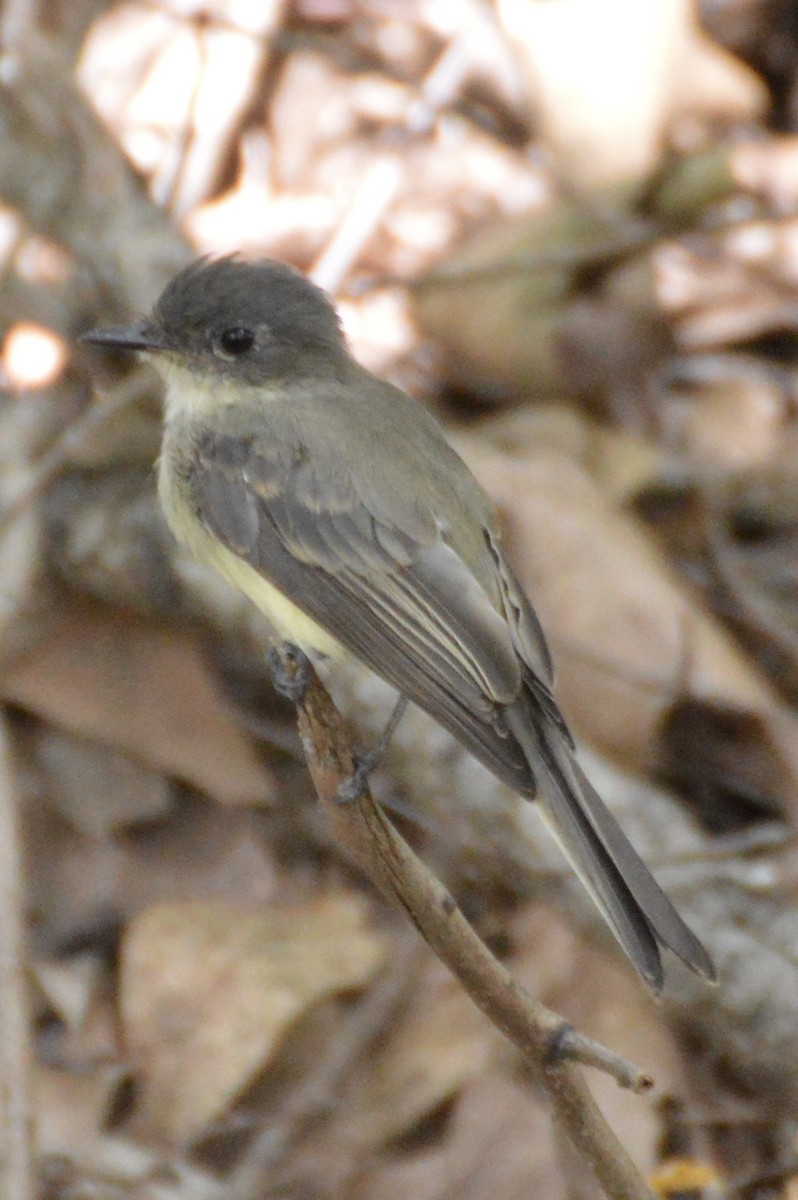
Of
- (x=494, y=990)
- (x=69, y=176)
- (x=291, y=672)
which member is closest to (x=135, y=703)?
(x=69, y=176)

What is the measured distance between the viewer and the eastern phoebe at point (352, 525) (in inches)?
97.7

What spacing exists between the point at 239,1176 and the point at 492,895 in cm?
87

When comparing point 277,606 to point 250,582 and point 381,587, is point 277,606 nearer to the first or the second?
point 250,582

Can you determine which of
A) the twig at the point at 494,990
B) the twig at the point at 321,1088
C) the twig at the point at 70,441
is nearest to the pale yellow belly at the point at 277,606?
the twig at the point at 494,990

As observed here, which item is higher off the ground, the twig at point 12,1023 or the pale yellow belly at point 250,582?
the pale yellow belly at point 250,582

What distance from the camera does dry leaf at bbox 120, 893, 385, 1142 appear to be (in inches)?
135

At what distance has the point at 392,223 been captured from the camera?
5.27 metres

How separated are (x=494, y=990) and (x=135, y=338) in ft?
5.15

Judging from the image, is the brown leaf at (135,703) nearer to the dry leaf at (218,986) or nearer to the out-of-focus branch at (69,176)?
the dry leaf at (218,986)

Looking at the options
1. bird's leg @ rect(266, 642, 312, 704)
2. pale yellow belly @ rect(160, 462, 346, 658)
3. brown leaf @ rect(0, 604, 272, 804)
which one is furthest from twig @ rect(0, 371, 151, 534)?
bird's leg @ rect(266, 642, 312, 704)

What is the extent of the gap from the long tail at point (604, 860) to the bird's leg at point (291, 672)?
375 mm

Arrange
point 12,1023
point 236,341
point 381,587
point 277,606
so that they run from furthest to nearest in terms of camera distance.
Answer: point 236,341 → point 12,1023 → point 277,606 → point 381,587

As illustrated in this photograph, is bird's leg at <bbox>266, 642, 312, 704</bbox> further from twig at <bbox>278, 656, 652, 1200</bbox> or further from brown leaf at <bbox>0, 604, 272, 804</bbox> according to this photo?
brown leaf at <bbox>0, 604, 272, 804</bbox>

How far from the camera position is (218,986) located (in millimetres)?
3529
